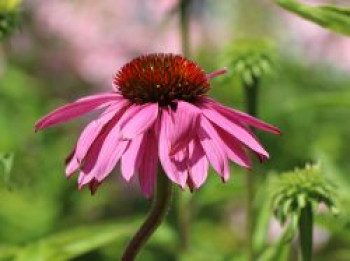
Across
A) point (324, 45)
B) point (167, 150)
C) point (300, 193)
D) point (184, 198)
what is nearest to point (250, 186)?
point (300, 193)

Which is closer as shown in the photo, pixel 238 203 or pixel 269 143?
pixel 269 143

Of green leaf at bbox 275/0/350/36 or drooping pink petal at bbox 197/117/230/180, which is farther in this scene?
green leaf at bbox 275/0/350/36

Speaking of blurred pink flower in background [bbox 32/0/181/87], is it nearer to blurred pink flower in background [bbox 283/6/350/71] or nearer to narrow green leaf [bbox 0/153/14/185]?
blurred pink flower in background [bbox 283/6/350/71]

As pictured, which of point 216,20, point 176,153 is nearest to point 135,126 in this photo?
point 176,153

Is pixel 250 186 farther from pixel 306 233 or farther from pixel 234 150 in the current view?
pixel 234 150

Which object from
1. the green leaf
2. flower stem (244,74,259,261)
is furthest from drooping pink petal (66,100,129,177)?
flower stem (244,74,259,261)

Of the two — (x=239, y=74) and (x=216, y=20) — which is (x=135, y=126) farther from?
(x=216, y=20)
